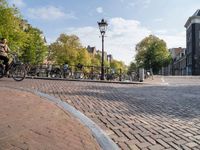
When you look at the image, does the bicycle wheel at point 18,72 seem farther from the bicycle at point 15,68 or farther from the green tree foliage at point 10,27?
the green tree foliage at point 10,27

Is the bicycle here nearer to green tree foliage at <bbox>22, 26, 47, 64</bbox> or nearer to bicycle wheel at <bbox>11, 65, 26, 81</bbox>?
bicycle wheel at <bbox>11, 65, 26, 81</bbox>

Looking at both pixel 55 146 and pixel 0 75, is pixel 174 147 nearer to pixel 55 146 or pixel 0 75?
pixel 55 146

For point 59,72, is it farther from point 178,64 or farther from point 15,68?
point 178,64

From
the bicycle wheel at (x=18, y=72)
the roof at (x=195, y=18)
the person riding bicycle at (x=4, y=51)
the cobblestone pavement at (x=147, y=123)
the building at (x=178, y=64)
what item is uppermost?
the roof at (x=195, y=18)

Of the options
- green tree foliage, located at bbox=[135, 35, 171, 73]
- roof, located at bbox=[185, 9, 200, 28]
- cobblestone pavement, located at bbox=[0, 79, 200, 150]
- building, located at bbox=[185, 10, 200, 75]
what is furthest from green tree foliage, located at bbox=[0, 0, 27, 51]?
roof, located at bbox=[185, 9, 200, 28]

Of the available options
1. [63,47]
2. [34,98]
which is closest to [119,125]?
[34,98]

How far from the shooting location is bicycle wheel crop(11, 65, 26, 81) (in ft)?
44.5

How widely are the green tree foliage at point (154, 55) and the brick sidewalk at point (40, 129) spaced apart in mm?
66436

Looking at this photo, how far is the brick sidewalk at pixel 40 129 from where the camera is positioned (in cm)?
432

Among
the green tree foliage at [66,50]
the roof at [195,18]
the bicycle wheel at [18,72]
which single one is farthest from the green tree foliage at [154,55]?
the bicycle wheel at [18,72]

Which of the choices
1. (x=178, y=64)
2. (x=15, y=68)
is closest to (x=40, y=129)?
(x=15, y=68)

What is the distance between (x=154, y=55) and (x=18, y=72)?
61008 mm

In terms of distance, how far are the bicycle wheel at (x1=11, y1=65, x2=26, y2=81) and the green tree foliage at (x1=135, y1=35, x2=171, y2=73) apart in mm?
59989

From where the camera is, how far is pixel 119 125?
20.4 ft
